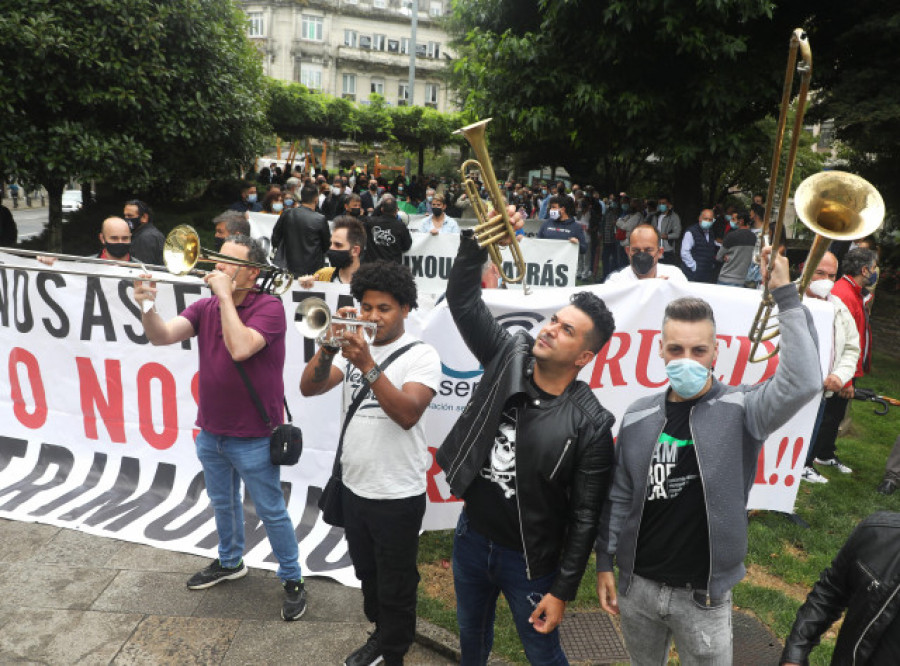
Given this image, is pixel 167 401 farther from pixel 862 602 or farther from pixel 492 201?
pixel 862 602

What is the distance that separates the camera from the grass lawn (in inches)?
151

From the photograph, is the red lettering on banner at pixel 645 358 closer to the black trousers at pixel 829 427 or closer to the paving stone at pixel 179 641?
the black trousers at pixel 829 427

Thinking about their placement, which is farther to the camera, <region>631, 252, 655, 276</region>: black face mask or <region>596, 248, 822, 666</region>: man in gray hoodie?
<region>631, 252, 655, 276</region>: black face mask

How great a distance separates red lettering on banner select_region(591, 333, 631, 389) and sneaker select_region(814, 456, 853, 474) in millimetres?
2822

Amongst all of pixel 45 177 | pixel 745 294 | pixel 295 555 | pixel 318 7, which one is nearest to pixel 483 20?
pixel 45 177

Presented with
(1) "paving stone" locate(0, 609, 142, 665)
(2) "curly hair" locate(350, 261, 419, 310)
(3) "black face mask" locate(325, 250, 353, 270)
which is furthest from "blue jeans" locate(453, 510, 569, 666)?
(3) "black face mask" locate(325, 250, 353, 270)

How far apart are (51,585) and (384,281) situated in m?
2.72

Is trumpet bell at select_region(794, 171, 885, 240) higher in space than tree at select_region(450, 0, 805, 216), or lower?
lower

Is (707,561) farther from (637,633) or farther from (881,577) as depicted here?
(881,577)

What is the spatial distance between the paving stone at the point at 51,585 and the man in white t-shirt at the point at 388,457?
5.86 ft

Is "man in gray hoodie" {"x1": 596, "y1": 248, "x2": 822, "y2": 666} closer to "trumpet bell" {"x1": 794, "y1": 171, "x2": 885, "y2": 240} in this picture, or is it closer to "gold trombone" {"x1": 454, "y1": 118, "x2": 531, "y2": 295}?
"trumpet bell" {"x1": 794, "y1": 171, "x2": 885, "y2": 240}

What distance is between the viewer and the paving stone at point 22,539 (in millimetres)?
4234

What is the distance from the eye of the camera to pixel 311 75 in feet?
189

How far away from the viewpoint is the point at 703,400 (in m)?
2.42
